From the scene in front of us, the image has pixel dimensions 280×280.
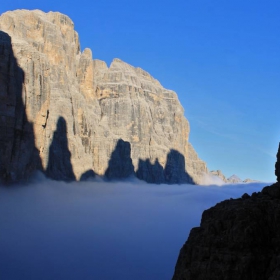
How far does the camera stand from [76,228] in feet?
269

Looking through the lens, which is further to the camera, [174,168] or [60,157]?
[174,168]

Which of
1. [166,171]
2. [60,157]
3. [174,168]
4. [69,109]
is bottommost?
[60,157]

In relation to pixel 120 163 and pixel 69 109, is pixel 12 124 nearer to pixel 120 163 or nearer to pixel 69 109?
pixel 69 109

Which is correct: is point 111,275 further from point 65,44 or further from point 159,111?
point 159,111

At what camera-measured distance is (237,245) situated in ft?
71.4

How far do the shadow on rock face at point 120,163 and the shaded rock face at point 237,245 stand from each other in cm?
11909

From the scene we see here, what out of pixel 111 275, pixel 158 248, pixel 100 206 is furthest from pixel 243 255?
pixel 100 206

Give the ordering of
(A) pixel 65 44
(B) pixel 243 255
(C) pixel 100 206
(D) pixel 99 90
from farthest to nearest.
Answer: (D) pixel 99 90 < (A) pixel 65 44 < (C) pixel 100 206 < (B) pixel 243 255

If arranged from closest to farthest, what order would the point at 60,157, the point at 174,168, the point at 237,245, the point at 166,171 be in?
1. the point at 237,245
2. the point at 60,157
3. the point at 166,171
4. the point at 174,168

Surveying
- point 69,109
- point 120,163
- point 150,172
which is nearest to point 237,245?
Answer: point 69,109

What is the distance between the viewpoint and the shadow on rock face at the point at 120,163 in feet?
479

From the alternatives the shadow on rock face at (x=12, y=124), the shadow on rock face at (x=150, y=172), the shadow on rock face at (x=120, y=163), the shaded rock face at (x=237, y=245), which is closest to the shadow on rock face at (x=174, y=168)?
the shadow on rock face at (x=150, y=172)

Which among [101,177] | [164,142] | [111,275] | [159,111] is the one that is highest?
[159,111]

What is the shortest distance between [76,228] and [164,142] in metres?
110
